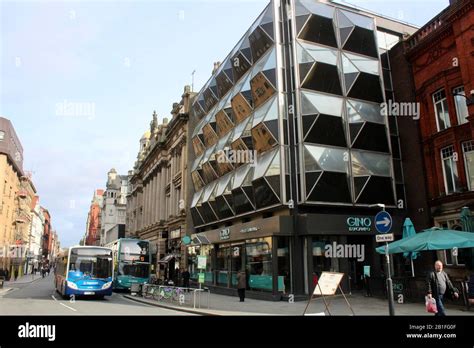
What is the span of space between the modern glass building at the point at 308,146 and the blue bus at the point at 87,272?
851 centimetres

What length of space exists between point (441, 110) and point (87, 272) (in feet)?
74.7

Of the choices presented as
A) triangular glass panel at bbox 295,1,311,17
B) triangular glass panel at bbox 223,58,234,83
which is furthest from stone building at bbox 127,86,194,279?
triangular glass panel at bbox 295,1,311,17

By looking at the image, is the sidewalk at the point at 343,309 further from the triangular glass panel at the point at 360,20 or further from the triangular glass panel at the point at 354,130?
the triangular glass panel at the point at 360,20

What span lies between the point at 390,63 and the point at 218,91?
14.8 meters

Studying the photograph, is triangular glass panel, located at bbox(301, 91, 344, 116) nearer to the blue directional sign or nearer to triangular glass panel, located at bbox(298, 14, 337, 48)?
triangular glass panel, located at bbox(298, 14, 337, 48)

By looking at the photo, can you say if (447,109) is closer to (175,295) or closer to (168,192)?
(175,295)

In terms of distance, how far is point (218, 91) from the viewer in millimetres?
35281

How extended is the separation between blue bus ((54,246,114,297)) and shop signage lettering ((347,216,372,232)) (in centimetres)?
1427

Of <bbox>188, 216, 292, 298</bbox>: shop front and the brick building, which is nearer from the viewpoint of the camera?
the brick building

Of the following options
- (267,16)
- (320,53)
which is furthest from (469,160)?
(267,16)

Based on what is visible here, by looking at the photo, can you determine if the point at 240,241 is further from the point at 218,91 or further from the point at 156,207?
the point at 156,207

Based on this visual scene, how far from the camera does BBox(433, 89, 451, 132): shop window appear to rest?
2275 centimetres

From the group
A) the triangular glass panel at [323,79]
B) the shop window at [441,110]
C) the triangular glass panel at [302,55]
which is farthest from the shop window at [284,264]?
the shop window at [441,110]

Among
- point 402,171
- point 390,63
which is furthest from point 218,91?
point 402,171
